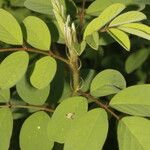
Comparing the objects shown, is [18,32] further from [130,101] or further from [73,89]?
[130,101]

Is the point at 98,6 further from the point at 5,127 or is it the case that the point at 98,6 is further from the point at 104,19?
the point at 5,127

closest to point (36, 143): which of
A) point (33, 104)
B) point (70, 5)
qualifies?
point (33, 104)

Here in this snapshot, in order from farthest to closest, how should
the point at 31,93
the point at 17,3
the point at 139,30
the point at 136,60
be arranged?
the point at 136,60
the point at 17,3
the point at 31,93
the point at 139,30

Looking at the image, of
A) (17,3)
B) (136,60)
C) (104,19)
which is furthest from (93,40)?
(136,60)

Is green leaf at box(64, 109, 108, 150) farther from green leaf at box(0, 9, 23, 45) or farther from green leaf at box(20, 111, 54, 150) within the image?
green leaf at box(0, 9, 23, 45)

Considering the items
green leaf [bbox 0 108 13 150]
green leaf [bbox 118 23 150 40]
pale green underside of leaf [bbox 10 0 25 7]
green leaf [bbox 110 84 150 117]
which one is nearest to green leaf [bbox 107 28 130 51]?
green leaf [bbox 118 23 150 40]

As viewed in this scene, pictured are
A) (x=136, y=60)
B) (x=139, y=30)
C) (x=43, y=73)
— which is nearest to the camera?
(x=139, y=30)

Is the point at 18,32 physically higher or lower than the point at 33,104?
higher
